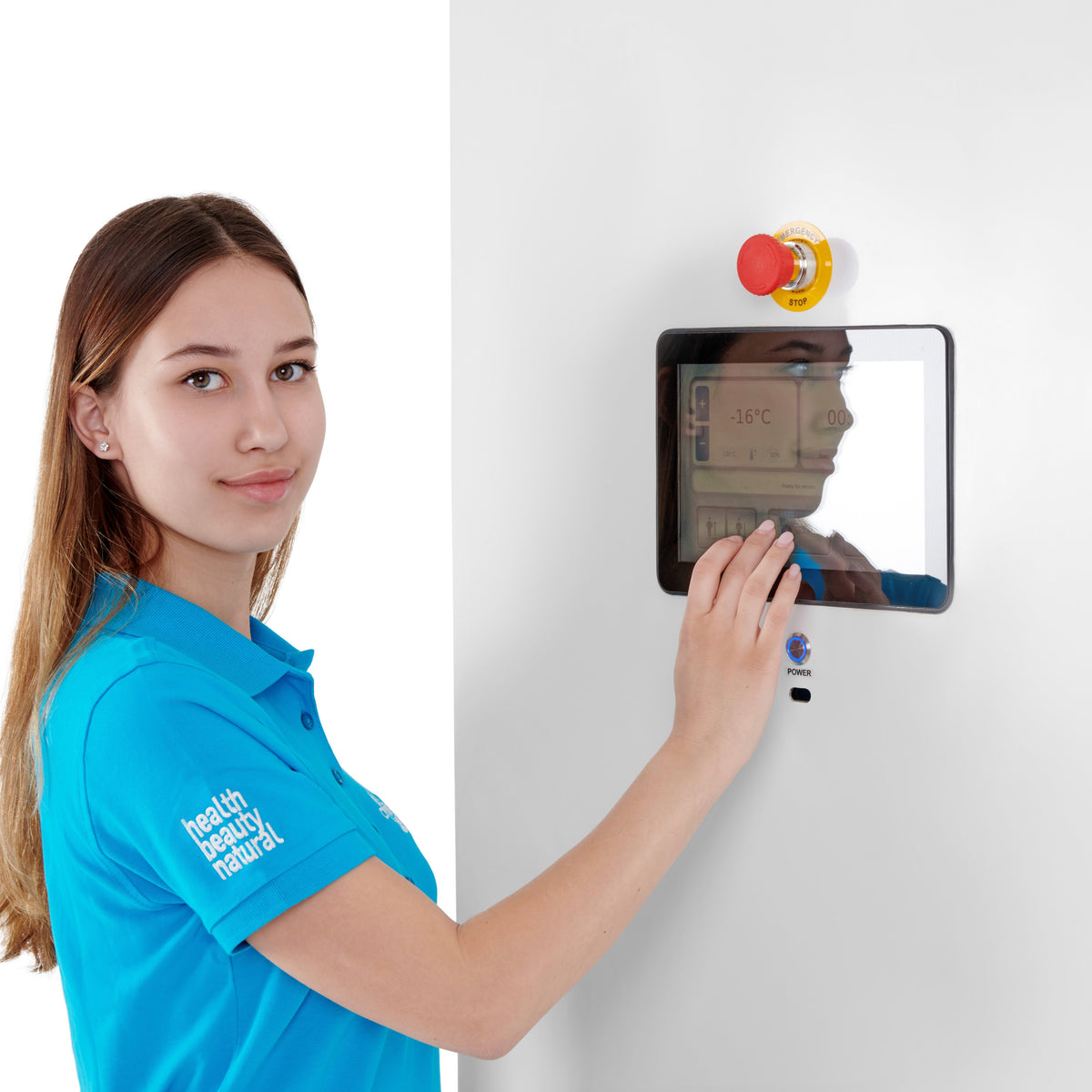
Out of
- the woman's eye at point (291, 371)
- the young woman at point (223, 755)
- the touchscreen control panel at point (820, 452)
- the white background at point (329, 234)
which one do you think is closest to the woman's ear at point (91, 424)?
the young woman at point (223, 755)

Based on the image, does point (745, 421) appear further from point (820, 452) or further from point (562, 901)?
point (562, 901)

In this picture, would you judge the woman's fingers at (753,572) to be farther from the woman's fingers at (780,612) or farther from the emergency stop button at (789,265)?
the emergency stop button at (789,265)

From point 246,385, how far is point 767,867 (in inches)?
18.8

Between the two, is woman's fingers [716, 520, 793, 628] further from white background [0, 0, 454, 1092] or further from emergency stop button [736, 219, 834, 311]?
white background [0, 0, 454, 1092]

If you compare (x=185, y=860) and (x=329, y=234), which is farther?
(x=329, y=234)

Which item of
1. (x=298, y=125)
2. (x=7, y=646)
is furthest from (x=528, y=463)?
(x=7, y=646)

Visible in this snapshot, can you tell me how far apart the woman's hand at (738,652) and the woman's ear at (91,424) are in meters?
0.41

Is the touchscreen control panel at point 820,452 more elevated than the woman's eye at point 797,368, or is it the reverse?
the woman's eye at point 797,368

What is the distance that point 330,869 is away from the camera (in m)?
0.69

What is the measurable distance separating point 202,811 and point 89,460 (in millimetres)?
288

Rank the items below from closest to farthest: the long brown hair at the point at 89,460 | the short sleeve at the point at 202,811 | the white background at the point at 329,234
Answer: the short sleeve at the point at 202,811
the long brown hair at the point at 89,460
the white background at the point at 329,234

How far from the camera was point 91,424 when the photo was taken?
0.83 metres

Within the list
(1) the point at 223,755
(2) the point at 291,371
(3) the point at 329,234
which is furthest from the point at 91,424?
(3) the point at 329,234

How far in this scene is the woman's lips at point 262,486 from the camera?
81 centimetres
